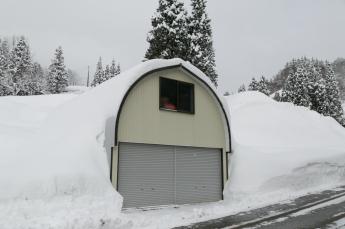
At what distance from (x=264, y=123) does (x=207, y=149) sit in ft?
34.3

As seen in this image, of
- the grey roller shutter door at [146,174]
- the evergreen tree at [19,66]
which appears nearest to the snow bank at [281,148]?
the grey roller shutter door at [146,174]

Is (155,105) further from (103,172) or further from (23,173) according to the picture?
(23,173)

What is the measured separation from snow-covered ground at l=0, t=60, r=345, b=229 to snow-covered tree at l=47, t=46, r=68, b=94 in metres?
38.7

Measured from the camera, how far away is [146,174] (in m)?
14.0

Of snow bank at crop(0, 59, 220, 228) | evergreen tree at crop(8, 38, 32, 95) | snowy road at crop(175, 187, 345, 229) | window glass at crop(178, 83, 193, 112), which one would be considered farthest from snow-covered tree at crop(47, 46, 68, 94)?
snowy road at crop(175, 187, 345, 229)

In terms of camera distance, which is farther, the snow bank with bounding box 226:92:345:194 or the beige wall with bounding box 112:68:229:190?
the snow bank with bounding box 226:92:345:194

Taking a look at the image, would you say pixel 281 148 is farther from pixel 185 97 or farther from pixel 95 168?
pixel 95 168

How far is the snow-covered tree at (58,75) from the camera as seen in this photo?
63.0 metres

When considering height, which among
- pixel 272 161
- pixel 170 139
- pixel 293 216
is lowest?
pixel 293 216

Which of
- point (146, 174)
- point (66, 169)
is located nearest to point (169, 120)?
point (146, 174)

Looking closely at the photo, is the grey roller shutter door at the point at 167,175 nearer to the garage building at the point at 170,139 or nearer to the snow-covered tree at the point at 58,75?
the garage building at the point at 170,139

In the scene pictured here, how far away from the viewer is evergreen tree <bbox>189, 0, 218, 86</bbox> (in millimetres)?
33469

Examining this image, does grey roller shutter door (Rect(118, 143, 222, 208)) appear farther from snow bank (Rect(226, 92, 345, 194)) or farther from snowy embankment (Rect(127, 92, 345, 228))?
snow bank (Rect(226, 92, 345, 194))

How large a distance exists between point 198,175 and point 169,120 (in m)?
2.93
